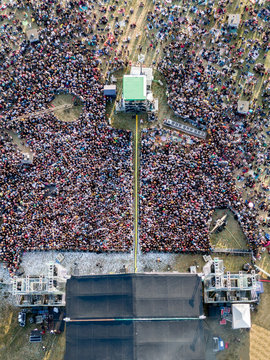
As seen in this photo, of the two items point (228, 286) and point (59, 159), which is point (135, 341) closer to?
point (228, 286)

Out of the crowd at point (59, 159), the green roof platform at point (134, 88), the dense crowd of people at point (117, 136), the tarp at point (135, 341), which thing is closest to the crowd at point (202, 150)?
the dense crowd of people at point (117, 136)

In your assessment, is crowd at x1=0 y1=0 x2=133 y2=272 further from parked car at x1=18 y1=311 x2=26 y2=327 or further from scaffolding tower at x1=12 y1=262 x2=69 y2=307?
parked car at x1=18 y1=311 x2=26 y2=327

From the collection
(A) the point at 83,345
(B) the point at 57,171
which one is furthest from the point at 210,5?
(A) the point at 83,345

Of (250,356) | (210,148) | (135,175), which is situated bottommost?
(250,356)

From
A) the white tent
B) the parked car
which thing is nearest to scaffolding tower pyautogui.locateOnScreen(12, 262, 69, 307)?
the parked car

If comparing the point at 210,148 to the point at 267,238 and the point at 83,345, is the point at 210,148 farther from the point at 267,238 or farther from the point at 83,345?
the point at 83,345

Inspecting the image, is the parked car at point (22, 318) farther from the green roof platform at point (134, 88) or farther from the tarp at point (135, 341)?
the green roof platform at point (134, 88)
